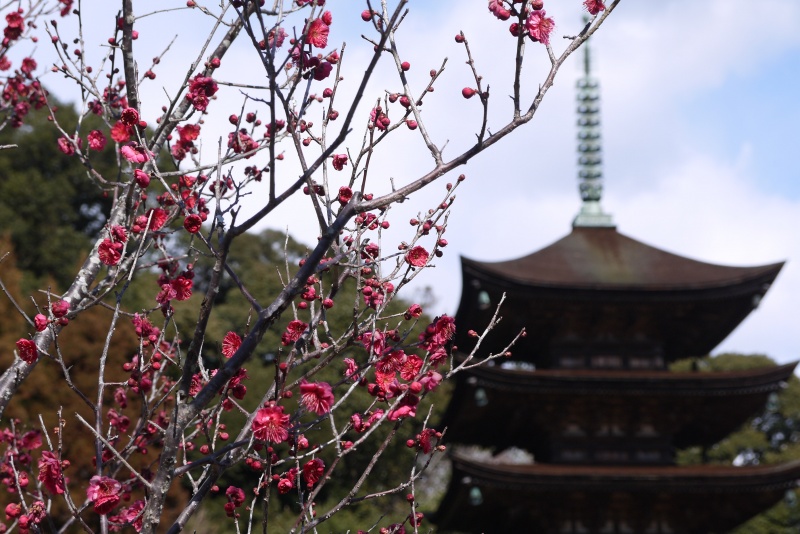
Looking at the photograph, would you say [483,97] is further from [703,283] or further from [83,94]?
[703,283]

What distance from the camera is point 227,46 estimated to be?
421cm

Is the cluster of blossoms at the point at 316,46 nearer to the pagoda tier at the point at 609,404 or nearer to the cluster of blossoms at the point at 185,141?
the cluster of blossoms at the point at 185,141

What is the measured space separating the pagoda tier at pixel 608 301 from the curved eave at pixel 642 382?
79 cm

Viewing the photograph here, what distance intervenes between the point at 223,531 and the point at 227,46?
20.5m

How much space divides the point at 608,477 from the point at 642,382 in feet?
4.69

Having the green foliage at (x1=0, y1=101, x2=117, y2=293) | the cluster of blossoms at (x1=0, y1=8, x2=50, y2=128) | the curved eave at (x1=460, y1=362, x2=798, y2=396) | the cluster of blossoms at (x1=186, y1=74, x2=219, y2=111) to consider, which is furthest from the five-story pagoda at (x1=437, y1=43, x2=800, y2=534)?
the green foliage at (x1=0, y1=101, x2=117, y2=293)

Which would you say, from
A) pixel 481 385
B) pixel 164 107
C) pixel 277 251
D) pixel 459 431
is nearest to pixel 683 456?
pixel 277 251

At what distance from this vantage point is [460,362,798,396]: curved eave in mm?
13367

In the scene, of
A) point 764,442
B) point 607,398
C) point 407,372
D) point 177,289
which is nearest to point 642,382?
point 607,398

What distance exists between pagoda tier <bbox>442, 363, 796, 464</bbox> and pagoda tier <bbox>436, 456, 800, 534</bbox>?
55 cm

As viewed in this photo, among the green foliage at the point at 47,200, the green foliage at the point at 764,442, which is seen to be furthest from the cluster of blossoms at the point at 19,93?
the green foliage at the point at 764,442

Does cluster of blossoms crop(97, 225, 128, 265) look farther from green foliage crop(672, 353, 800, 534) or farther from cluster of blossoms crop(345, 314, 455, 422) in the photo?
green foliage crop(672, 353, 800, 534)

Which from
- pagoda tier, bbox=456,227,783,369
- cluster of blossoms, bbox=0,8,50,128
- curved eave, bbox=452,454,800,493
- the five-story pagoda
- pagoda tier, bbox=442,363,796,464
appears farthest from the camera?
pagoda tier, bbox=456,227,783,369

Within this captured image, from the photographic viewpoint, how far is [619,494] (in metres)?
13.3
